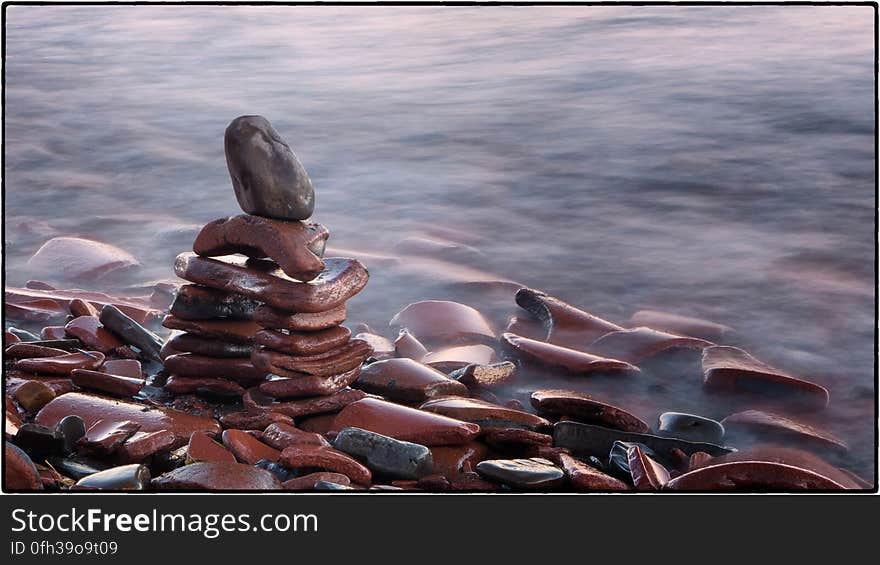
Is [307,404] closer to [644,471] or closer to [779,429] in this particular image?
[644,471]

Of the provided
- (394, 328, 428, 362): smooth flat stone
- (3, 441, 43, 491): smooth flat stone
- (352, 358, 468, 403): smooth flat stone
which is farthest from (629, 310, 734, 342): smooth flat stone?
(3, 441, 43, 491): smooth flat stone

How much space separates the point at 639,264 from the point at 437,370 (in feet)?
7.46

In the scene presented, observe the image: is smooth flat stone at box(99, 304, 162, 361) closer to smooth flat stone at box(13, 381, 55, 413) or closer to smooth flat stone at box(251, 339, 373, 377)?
smooth flat stone at box(13, 381, 55, 413)

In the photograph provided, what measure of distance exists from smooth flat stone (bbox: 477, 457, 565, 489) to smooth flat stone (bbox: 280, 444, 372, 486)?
15.4 inches

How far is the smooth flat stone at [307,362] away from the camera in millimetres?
3631

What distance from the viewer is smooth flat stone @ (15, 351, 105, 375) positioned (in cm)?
382

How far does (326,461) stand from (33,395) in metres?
1.23

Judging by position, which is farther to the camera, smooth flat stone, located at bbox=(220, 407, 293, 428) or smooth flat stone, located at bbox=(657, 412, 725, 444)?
smooth flat stone, located at bbox=(657, 412, 725, 444)

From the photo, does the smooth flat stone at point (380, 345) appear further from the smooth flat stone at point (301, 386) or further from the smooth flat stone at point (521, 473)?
the smooth flat stone at point (521, 473)

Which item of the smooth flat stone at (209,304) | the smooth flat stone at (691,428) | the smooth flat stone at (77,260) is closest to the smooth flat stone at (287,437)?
the smooth flat stone at (209,304)

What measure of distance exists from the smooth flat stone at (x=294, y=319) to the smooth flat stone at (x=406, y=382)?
1.11 feet

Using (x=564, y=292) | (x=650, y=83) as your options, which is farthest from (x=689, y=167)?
(x=564, y=292)

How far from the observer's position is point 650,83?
23.3 feet

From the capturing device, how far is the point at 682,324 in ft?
17.3
